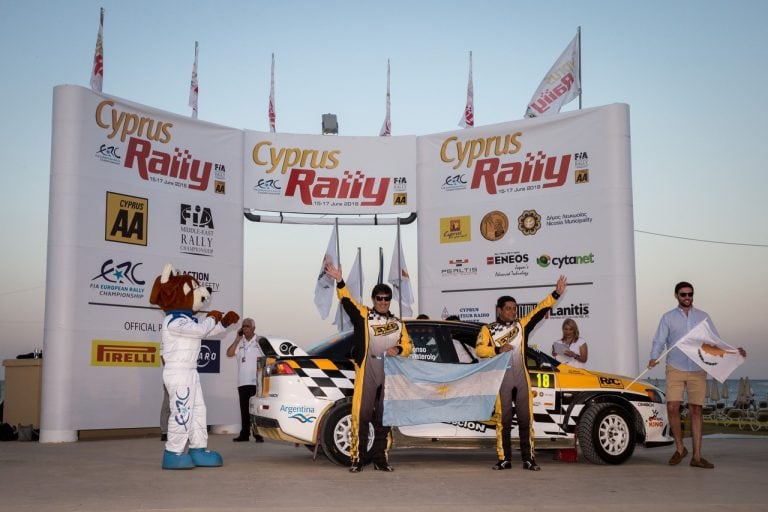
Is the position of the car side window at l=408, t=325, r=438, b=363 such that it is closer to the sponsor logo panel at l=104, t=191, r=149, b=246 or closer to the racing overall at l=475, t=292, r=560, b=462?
the racing overall at l=475, t=292, r=560, b=462

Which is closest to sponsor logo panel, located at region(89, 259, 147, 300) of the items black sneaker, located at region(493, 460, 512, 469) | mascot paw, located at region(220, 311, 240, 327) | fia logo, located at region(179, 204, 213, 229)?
fia logo, located at region(179, 204, 213, 229)

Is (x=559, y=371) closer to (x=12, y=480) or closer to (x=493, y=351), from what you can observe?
(x=493, y=351)

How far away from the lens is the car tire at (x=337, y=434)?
9.26 meters

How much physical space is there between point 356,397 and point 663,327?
11.5 feet

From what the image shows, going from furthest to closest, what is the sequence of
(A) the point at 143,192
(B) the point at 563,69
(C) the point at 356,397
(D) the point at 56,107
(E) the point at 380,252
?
(E) the point at 380,252
(B) the point at 563,69
(A) the point at 143,192
(D) the point at 56,107
(C) the point at 356,397

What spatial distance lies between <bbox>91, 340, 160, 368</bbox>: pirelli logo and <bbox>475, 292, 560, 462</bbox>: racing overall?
265 inches

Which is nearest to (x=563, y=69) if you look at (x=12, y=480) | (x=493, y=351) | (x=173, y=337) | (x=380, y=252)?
(x=380, y=252)

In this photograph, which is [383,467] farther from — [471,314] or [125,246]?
[125,246]

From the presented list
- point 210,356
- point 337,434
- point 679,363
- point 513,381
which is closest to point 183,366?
point 337,434

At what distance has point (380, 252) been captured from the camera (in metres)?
17.0

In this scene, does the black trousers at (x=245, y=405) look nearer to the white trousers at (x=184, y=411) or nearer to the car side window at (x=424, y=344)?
the white trousers at (x=184, y=411)

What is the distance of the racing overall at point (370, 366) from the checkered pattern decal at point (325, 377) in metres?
0.40

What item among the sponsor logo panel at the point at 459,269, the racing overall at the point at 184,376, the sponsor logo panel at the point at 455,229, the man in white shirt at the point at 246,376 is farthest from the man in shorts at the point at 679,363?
the man in white shirt at the point at 246,376

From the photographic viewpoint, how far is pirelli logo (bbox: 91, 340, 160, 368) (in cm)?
1348
